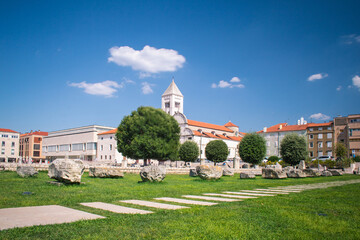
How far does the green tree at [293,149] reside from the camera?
176 ft

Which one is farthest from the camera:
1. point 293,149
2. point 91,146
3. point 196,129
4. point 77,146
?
point 77,146

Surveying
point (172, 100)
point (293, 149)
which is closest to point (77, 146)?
point (172, 100)

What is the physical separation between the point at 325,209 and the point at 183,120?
259 feet

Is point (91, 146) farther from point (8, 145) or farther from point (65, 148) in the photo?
point (8, 145)

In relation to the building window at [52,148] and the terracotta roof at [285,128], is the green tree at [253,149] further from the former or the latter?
the building window at [52,148]

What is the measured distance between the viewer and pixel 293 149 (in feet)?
177

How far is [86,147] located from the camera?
9900cm

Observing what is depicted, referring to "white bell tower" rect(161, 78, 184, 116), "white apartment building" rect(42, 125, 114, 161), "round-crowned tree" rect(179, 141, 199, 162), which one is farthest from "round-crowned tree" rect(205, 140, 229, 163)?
"white apartment building" rect(42, 125, 114, 161)

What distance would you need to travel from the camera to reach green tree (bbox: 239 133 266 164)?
57.7 m

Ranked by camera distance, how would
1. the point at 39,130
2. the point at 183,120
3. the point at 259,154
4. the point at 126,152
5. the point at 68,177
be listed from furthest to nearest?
1. the point at 39,130
2. the point at 183,120
3. the point at 259,154
4. the point at 126,152
5. the point at 68,177

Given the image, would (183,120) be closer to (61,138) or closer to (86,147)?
(86,147)

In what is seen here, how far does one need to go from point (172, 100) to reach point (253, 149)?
47.2 m

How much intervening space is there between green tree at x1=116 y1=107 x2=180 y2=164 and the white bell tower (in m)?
46.7

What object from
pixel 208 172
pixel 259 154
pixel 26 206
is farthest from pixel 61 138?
pixel 26 206
